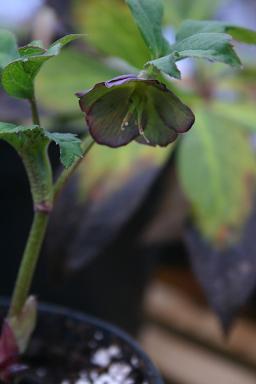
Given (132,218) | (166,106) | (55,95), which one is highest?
(166,106)

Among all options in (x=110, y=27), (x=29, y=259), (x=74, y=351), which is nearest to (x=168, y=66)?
(x=29, y=259)

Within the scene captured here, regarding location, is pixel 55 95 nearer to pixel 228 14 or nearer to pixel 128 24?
pixel 128 24

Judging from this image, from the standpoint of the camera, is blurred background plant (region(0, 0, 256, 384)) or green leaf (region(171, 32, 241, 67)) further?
blurred background plant (region(0, 0, 256, 384))

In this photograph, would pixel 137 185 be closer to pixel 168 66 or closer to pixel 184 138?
pixel 184 138

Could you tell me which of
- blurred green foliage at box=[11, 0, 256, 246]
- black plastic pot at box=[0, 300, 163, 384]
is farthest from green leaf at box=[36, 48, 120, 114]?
black plastic pot at box=[0, 300, 163, 384]

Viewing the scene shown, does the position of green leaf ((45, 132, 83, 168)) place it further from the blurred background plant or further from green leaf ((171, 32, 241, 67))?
the blurred background plant

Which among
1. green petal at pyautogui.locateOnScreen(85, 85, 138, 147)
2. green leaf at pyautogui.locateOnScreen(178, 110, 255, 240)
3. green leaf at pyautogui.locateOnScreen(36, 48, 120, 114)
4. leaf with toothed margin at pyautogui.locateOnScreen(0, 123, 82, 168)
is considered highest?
green petal at pyautogui.locateOnScreen(85, 85, 138, 147)

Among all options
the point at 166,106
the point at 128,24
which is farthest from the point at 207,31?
the point at 128,24

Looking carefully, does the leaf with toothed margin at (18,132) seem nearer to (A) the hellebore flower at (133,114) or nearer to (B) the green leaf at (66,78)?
(A) the hellebore flower at (133,114)
